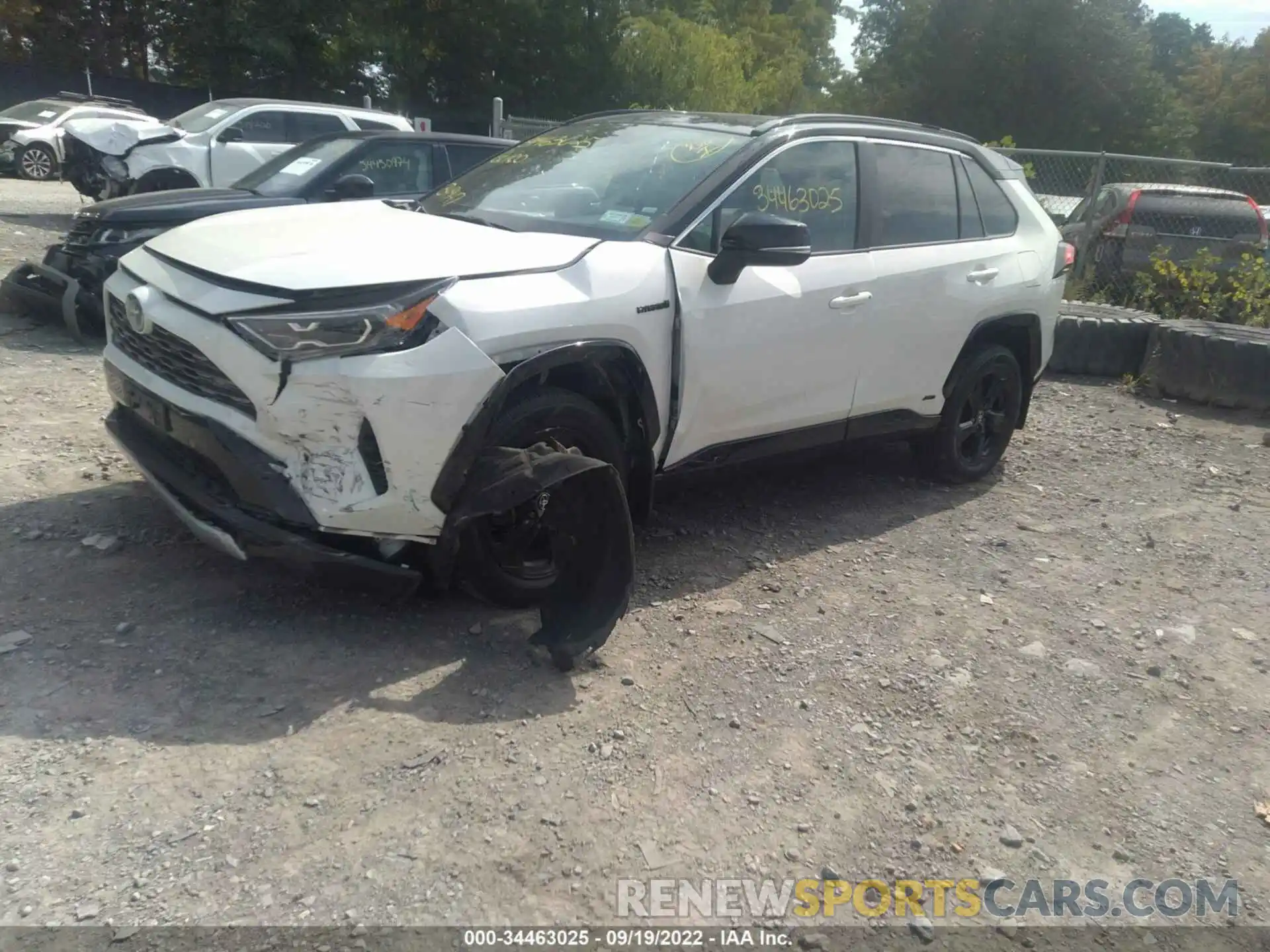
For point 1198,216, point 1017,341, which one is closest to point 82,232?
point 1017,341

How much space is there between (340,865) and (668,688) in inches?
51.0

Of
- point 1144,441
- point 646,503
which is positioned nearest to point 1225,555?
point 1144,441

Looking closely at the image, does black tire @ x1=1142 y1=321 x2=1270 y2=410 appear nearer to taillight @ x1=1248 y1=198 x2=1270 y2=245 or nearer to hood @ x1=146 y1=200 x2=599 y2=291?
taillight @ x1=1248 y1=198 x2=1270 y2=245

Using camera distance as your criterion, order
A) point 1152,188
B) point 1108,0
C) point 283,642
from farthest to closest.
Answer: point 1108,0
point 1152,188
point 283,642

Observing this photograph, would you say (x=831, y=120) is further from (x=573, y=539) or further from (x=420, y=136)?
(x=420, y=136)

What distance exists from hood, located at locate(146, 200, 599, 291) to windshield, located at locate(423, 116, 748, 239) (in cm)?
21

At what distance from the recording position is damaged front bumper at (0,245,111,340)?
22.4 feet

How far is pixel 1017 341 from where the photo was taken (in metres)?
5.89

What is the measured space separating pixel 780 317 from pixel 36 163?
1997cm

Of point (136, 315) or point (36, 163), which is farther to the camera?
point (36, 163)

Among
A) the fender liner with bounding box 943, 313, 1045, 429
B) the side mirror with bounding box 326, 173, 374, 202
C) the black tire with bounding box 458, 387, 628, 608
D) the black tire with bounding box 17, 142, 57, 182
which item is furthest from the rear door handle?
the black tire with bounding box 17, 142, 57, 182

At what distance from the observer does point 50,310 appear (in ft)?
23.1

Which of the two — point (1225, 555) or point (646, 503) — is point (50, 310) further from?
point (1225, 555)

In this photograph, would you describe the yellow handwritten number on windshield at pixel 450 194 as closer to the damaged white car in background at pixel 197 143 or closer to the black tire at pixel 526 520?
the black tire at pixel 526 520
